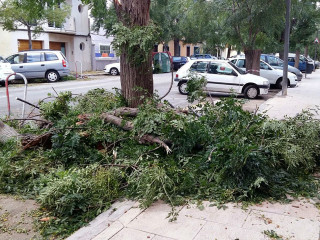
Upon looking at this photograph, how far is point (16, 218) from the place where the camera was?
3811 mm

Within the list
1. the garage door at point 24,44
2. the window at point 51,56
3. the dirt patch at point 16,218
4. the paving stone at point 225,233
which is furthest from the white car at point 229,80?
the garage door at point 24,44

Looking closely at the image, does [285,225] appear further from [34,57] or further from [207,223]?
[34,57]

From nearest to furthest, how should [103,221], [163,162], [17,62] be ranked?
[103,221], [163,162], [17,62]

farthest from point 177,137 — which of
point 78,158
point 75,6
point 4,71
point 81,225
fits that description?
point 75,6

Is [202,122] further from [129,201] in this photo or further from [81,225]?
[81,225]

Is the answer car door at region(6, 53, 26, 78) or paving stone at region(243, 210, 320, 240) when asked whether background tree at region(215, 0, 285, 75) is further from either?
paving stone at region(243, 210, 320, 240)

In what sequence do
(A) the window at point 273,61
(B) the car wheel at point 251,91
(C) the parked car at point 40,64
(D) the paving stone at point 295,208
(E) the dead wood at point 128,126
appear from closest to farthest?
1. (D) the paving stone at point 295,208
2. (E) the dead wood at point 128,126
3. (B) the car wheel at point 251,91
4. (C) the parked car at point 40,64
5. (A) the window at point 273,61

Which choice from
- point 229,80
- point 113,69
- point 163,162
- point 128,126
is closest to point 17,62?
point 113,69

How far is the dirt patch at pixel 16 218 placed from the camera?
138 inches

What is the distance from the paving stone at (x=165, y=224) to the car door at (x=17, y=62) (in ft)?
55.7

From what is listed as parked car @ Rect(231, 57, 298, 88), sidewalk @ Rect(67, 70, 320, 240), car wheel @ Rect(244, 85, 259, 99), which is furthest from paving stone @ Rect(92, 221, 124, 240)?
parked car @ Rect(231, 57, 298, 88)

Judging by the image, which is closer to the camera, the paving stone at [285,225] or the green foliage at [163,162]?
the paving stone at [285,225]

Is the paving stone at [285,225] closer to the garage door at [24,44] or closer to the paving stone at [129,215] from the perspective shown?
the paving stone at [129,215]

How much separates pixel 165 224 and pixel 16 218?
1671mm
